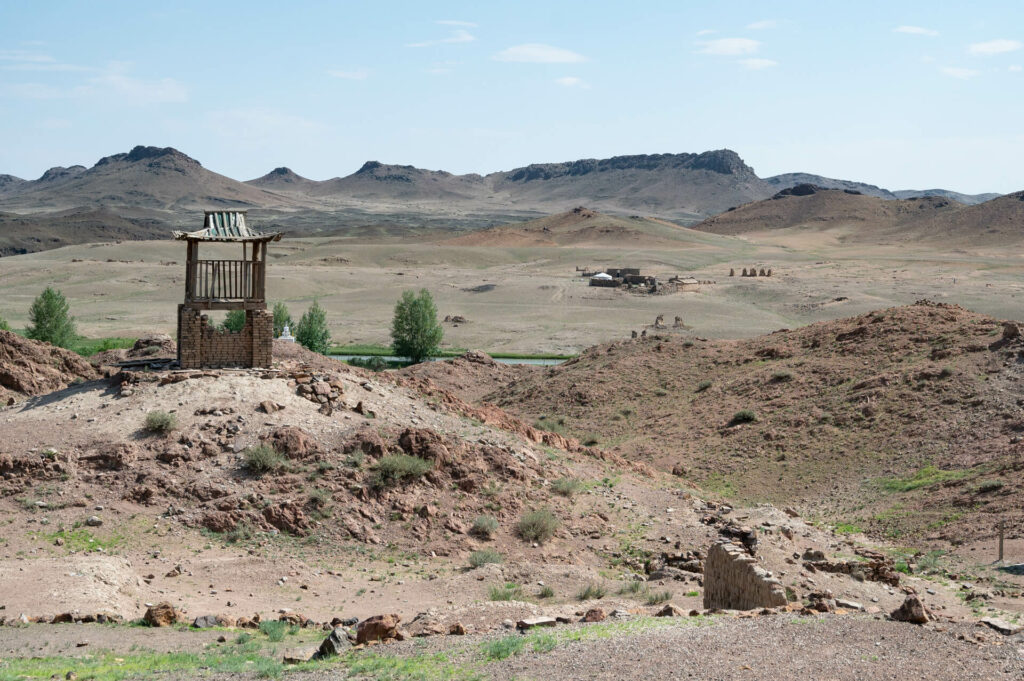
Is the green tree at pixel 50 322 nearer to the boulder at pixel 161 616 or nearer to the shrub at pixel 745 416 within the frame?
the shrub at pixel 745 416

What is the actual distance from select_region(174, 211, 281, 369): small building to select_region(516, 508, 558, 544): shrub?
18.9 ft

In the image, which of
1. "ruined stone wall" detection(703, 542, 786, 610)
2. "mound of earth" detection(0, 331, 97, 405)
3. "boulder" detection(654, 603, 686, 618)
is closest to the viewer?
"boulder" detection(654, 603, 686, 618)

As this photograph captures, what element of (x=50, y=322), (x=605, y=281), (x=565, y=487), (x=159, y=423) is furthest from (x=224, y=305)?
(x=605, y=281)

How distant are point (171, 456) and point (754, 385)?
60.2 feet

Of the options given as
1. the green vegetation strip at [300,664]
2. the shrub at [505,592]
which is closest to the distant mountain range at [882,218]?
the shrub at [505,592]

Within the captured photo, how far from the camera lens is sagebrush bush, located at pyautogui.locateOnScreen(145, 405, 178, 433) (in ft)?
54.2

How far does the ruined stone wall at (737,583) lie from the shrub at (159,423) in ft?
27.3

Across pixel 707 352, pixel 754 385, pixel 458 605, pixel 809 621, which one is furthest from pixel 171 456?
pixel 707 352

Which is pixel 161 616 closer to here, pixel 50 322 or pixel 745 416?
pixel 745 416

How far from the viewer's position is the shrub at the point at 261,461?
16.3 metres

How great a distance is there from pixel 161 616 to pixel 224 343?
806cm

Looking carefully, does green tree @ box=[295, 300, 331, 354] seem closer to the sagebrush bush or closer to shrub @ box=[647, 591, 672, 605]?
the sagebrush bush

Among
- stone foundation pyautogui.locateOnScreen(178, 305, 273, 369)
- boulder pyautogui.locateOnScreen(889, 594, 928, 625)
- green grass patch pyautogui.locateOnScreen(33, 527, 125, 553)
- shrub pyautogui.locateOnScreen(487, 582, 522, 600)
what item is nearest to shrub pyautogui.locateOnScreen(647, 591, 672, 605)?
shrub pyautogui.locateOnScreen(487, 582, 522, 600)

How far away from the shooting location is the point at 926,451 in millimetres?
23844
